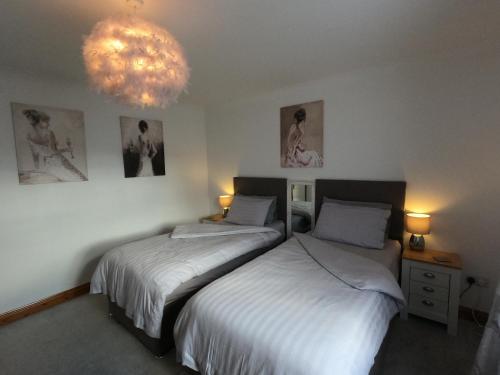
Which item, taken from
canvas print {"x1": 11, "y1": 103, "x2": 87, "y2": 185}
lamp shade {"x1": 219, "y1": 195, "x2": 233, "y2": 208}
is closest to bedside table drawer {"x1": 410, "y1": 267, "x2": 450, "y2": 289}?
lamp shade {"x1": 219, "y1": 195, "x2": 233, "y2": 208}

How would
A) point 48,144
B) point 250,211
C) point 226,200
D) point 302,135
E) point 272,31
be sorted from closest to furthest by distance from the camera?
point 272,31 → point 48,144 → point 302,135 → point 250,211 → point 226,200

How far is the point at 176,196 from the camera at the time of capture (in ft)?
11.9

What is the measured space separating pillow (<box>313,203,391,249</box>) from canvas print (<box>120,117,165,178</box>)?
7.62 feet

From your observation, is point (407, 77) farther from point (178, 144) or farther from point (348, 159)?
point (178, 144)

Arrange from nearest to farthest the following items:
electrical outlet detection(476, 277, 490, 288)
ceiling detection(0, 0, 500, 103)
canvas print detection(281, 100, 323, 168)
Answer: ceiling detection(0, 0, 500, 103)
electrical outlet detection(476, 277, 490, 288)
canvas print detection(281, 100, 323, 168)

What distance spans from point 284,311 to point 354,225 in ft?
4.45

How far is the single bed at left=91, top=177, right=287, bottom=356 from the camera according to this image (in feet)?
5.51

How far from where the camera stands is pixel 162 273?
5.67 ft

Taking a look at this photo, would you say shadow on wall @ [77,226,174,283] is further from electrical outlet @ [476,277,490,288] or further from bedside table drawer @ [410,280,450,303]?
electrical outlet @ [476,277,490,288]

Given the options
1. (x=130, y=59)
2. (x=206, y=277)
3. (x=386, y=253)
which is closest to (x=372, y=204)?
(x=386, y=253)

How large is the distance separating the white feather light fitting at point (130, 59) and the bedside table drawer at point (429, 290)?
2.46m

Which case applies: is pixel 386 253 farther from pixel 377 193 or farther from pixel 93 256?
pixel 93 256

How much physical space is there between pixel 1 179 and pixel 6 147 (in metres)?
0.30

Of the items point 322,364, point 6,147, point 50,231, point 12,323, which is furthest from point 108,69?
point 12,323
